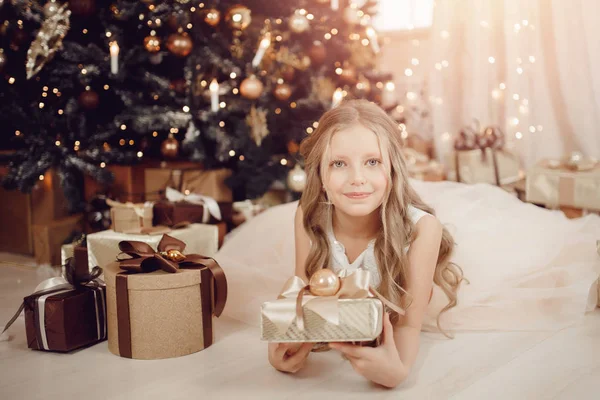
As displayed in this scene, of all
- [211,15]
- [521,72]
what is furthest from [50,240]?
[521,72]

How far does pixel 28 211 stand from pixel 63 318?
154 cm

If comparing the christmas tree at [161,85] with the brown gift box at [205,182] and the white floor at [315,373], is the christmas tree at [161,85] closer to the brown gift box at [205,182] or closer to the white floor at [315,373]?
the brown gift box at [205,182]

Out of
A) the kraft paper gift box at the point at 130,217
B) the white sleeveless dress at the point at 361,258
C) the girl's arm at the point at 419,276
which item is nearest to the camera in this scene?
the girl's arm at the point at 419,276

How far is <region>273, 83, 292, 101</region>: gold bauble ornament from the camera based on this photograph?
10.1 ft

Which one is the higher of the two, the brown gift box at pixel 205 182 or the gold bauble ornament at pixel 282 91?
the gold bauble ornament at pixel 282 91

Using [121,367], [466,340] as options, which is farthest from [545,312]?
[121,367]

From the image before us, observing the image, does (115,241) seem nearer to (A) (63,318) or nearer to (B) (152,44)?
(A) (63,318)

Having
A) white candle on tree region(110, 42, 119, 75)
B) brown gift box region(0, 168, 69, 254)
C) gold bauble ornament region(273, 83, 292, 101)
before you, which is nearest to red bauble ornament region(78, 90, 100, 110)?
white candle on tree region(110, 42, 119, 75)

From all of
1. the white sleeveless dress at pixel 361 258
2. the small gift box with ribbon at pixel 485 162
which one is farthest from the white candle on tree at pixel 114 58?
the small gift box with ribbon at pixel 485 162

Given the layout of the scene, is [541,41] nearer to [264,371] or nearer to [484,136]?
[484,136]

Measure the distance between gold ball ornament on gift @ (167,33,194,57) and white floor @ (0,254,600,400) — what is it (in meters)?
1.50

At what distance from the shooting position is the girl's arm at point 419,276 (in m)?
1.51

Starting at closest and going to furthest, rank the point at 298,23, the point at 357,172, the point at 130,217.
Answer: the point at 357,172
the point at 130,217
the point at 298,23

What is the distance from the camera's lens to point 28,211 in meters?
2.99
